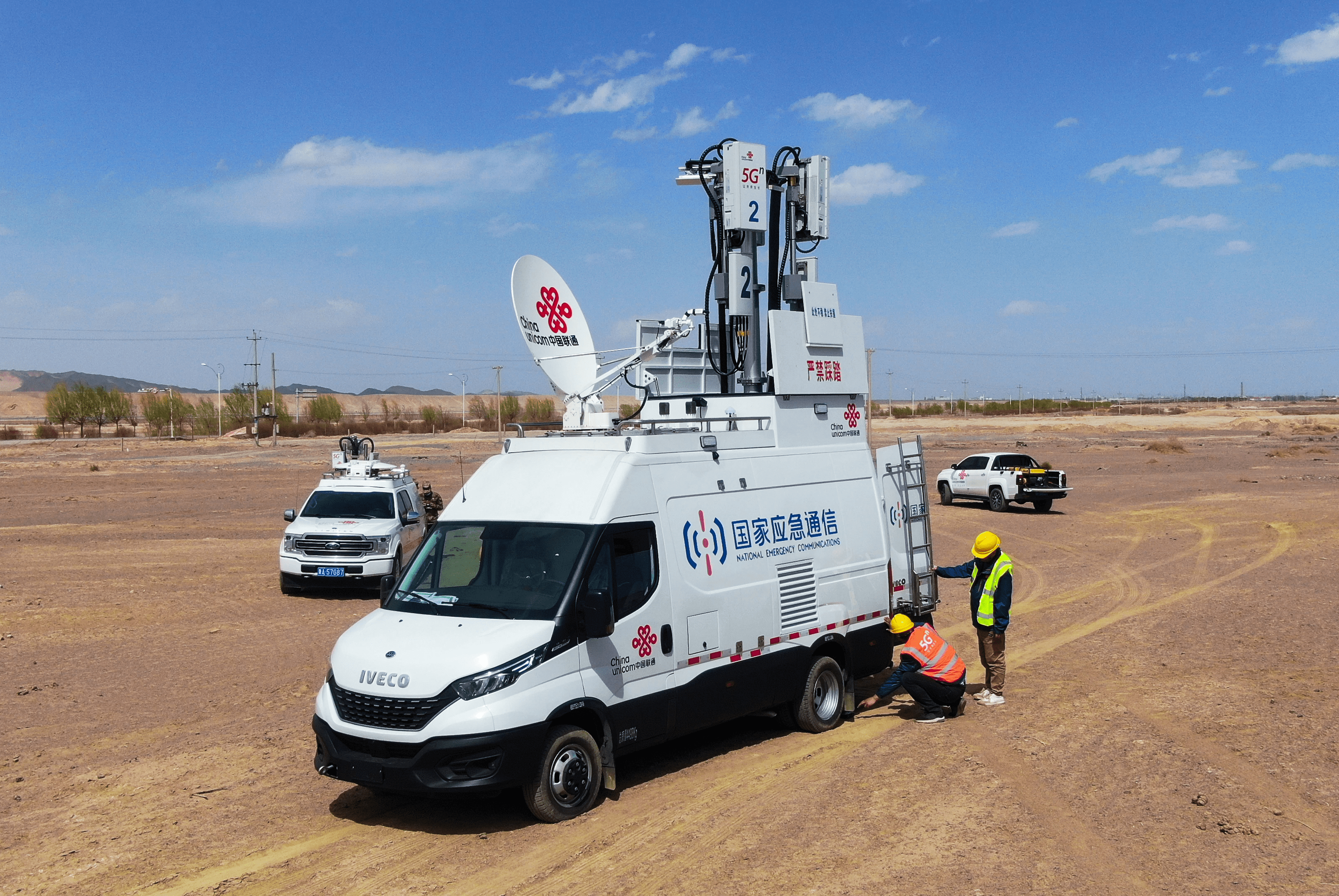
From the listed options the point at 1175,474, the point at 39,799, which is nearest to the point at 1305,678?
the point at 39,799

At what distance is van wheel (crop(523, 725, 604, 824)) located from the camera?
23.7 ft

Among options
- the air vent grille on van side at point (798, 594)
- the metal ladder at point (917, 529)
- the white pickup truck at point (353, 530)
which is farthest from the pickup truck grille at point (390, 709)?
the white pickup truck at point (353, 530)

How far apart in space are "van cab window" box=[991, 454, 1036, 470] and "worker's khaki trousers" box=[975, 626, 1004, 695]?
22682 mm

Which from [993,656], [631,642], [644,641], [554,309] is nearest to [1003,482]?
[993,656]

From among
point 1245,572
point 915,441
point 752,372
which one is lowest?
point 1245,572

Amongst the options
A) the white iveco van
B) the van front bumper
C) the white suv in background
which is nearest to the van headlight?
the white iveco van

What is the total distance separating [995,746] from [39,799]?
7556mm

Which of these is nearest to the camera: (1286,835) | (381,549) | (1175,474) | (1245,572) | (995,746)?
(1286,835)

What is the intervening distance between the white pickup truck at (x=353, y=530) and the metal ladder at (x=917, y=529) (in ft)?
29.5

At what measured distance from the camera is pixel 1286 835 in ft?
23.2

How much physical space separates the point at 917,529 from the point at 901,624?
1.59 m

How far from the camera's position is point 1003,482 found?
32312 millimetres

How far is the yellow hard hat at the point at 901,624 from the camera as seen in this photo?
10367mm

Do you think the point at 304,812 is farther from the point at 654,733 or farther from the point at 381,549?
the point at 381,549
